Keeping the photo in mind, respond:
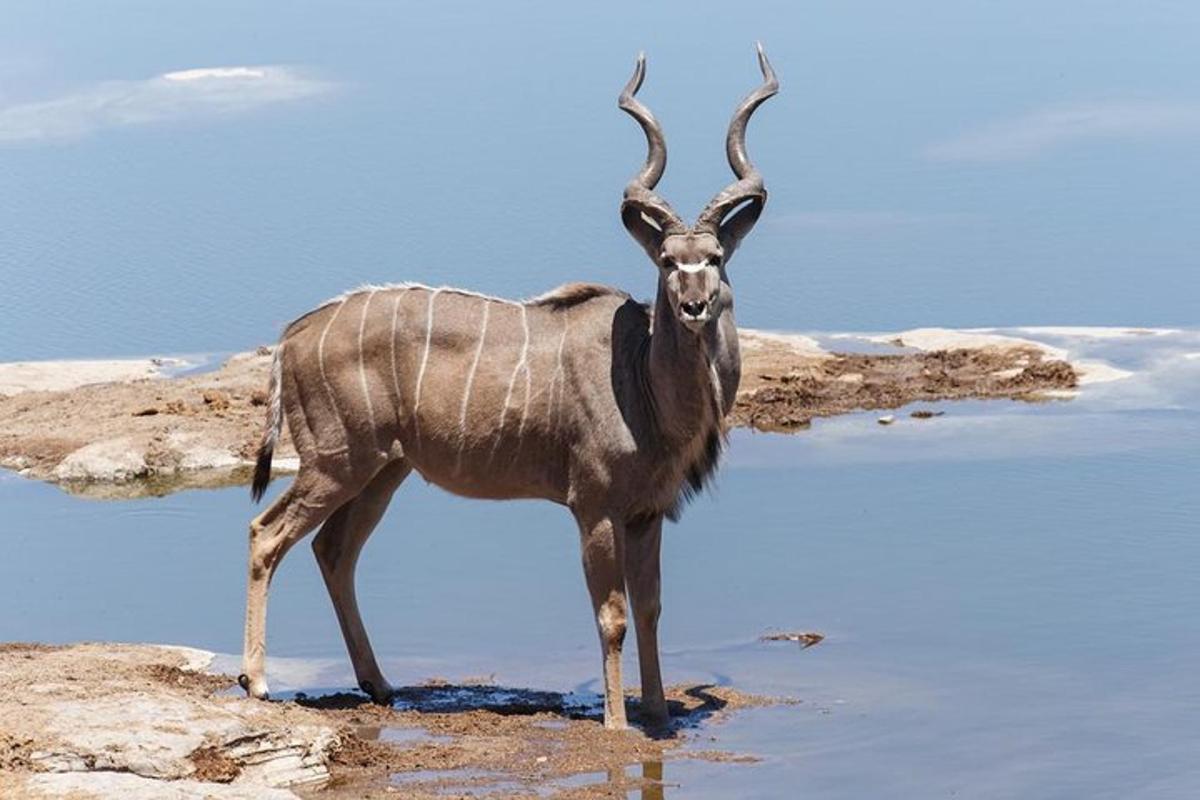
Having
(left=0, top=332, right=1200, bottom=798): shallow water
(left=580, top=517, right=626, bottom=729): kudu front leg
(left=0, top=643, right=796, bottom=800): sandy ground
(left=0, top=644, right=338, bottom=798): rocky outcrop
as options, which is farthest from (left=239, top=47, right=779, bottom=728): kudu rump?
(left=0, top=644, right=338, bottom=798): rocky outcrop

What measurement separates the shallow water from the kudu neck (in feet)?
4.69

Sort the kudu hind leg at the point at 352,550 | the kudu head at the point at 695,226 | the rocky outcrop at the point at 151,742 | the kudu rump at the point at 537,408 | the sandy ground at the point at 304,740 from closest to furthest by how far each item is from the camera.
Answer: the rocky outcrop at the point at 151,742
the sandy ground at the point at 304,740
the kudu head at the point at 695,226
the kudu rump at the point at 537,408
the kudu hind leg at the point at 352,550

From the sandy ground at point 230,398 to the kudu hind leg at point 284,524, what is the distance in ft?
18.2

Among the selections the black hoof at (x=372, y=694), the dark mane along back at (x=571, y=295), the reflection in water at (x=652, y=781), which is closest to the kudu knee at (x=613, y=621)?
the reflection in water at (x=652, y=781)

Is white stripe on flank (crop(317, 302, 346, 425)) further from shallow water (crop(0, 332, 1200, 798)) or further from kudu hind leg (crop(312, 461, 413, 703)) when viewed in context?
shallow water (crop(0, 332, 1200, 798))

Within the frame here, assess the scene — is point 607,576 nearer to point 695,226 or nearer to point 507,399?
point 507,399

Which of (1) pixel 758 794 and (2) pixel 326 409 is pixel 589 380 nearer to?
(2) pixel 326 409

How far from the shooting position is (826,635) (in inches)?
506

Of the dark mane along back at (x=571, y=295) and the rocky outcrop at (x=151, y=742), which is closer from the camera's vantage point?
the rocky outcrop at (x=151, y=742)

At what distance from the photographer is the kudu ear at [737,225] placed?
11109mm

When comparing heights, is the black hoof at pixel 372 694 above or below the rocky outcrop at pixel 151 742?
below

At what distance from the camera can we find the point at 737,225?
1116cm

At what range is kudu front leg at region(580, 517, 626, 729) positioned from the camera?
1120 cm

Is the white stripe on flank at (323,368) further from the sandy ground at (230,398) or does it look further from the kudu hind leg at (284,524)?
the sandy ground at (230,398)
